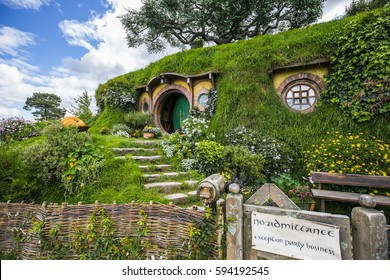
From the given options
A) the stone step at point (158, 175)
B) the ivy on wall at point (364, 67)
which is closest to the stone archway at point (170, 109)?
the stone step at point (158, 175)

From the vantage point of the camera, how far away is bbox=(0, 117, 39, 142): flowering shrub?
6.42 metres

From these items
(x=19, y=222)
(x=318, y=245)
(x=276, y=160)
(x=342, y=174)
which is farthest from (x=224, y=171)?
(x=19, y=222)

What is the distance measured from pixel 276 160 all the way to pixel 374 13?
452 cm

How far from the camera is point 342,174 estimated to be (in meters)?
3.97

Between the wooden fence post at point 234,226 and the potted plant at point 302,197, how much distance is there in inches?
116

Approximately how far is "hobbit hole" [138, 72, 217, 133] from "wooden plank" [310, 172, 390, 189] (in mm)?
4518

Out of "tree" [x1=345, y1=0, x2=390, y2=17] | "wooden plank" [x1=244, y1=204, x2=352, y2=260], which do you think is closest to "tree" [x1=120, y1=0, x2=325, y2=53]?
Result: "tree" [x1=345, y1=0, x2=390, y2=17]

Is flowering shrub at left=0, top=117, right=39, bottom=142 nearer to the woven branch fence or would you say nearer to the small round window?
the woven branch fence

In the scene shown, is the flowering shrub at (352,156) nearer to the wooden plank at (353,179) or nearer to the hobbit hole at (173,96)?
the wooden plank at (353,179)

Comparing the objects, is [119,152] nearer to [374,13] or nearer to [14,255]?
[14,255]

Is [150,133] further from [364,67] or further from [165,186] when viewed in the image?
[364,67]

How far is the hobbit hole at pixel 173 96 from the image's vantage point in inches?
286

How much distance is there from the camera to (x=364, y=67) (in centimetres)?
451

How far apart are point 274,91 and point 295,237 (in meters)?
5.11
